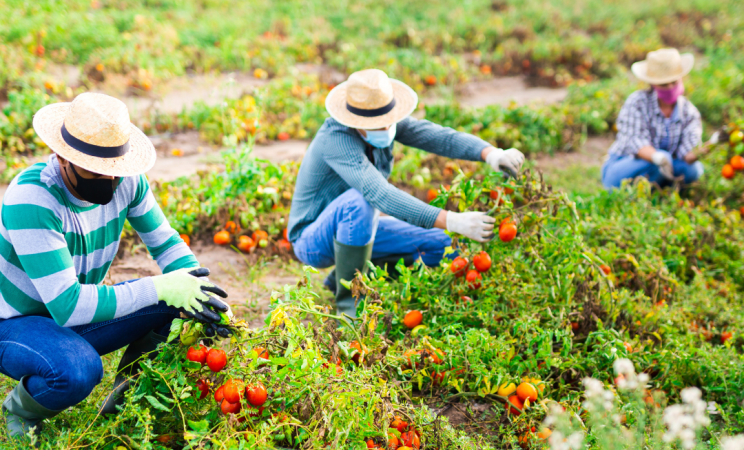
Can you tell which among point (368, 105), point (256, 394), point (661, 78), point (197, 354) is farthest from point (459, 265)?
point (661, 78)

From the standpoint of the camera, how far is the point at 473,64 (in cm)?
775

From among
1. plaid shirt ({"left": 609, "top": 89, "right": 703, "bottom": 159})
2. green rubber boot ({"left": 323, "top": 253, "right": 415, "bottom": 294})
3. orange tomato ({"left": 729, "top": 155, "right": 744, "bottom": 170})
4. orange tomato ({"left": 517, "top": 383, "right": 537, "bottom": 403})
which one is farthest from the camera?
plaid shirt ({"left": 609, "top": 89, "right": 703, "bottom": 159})

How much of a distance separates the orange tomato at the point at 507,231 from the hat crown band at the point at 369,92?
0.83m

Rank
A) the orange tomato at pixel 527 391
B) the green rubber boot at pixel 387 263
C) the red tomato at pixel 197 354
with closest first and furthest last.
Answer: the red tomato at pixel 197 354 < the orange tomato at pixel 527 391 < the green rubber boot at pixel 387 263

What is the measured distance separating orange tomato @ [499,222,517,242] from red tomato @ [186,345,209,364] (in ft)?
4.47

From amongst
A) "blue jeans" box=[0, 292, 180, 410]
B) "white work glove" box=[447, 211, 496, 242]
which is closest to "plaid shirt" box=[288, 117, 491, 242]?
"white work glove" box=[447, 211, 496, 242]

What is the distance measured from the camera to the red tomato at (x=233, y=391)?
1.86 meters

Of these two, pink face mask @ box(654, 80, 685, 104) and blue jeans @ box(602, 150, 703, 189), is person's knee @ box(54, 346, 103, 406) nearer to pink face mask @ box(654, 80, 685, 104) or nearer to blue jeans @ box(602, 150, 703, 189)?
blue jeans @ box(602, 150, 703, 189)

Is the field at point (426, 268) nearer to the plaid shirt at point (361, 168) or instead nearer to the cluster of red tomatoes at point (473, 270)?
the cluster of red tomatoes at point (473, 270)

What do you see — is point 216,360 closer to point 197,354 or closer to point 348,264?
point 197,354

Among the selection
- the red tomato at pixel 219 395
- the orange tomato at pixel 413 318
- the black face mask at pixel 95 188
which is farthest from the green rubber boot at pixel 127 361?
the orange tomato at pixel 413 318

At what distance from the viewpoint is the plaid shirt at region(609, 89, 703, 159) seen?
424 centimetres

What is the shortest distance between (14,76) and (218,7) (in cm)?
430

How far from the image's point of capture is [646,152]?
413cm
